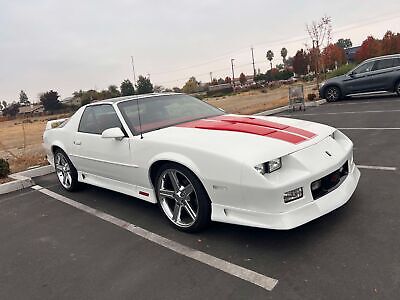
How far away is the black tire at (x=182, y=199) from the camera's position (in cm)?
315

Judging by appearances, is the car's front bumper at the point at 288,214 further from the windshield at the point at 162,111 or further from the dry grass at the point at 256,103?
the dry grass at the point at 256,103

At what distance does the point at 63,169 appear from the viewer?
5.27 metres

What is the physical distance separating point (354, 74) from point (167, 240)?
1250 cm

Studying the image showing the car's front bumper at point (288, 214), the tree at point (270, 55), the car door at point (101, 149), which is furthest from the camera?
the tree at point (270, 55)

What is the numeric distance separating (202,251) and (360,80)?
1244 centimetres

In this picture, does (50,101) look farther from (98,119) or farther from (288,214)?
(288,214)

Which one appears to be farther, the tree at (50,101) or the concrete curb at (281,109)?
the tree at (50,101)

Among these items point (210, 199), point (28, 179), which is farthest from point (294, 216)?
point (28, 179)

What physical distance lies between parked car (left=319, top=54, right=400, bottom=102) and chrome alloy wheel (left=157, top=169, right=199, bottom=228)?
39.2ft

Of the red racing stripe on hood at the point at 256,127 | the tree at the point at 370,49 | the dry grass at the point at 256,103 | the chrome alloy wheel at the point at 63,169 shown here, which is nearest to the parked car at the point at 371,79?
the dry grass at the point at 256,103

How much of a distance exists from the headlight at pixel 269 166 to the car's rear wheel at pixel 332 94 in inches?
484

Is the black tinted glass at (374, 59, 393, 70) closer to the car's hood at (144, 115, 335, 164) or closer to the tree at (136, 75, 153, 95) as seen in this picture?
the tree at (136, 75, 153, 95)

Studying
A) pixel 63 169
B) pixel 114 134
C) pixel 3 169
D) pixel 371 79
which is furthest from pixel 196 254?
pixel 371 79

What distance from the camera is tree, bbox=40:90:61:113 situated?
160ft
